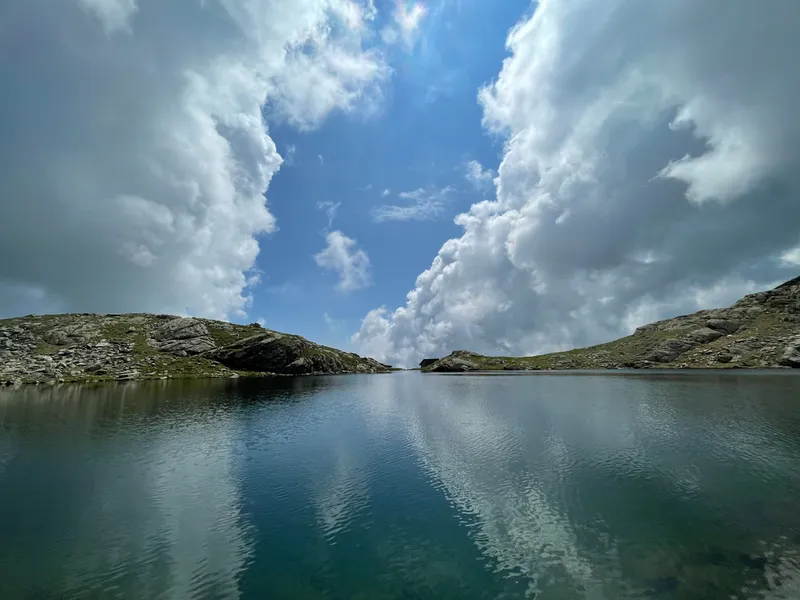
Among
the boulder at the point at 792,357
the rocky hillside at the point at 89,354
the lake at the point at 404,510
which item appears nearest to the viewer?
the lake at the point at 404,510

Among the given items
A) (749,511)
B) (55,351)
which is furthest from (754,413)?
(55,351)

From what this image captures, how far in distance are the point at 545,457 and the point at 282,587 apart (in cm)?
3158

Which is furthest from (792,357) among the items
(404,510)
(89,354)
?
(89,354)

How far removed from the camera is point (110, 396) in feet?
296

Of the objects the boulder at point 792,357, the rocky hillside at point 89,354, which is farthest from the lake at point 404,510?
the boulder at point 792,357

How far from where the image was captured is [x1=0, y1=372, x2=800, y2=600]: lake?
1855 cm

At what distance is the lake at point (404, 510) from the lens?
1855 centimetres

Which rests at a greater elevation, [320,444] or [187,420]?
[187,420]

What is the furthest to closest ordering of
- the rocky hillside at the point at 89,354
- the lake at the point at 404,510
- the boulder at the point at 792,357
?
the boulder at the point at 792,357 < the rocky hillside at the point at 89,354 < the lake at the point at 404,510

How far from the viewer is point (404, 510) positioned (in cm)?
2736

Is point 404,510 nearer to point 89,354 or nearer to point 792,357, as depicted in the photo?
point 89,354

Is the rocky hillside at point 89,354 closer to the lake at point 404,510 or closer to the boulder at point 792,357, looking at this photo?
the lake at point 404,510

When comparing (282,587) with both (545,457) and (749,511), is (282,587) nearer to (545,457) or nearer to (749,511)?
(545,457)

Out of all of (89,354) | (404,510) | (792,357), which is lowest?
(404,510)
